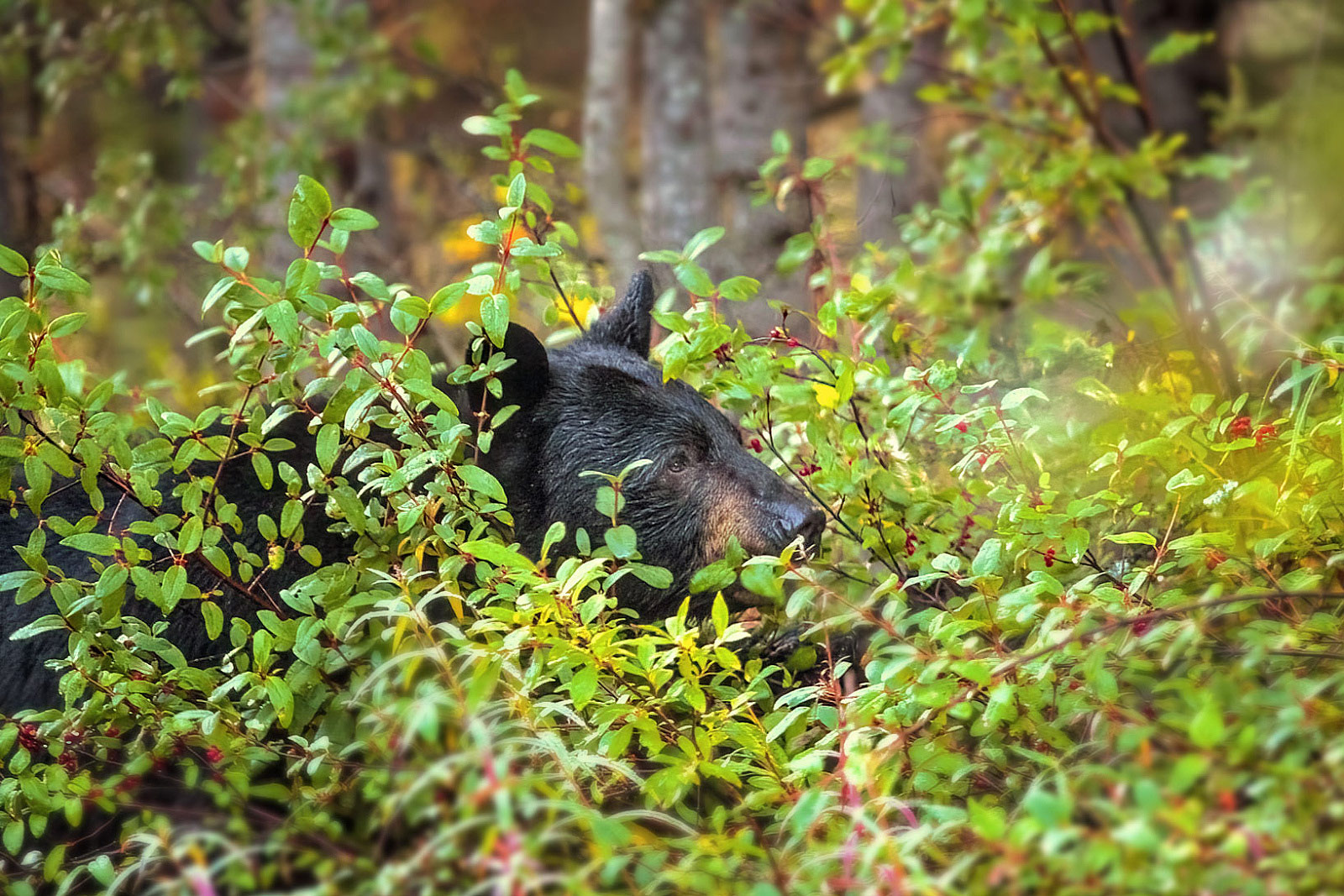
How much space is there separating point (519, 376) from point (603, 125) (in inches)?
199

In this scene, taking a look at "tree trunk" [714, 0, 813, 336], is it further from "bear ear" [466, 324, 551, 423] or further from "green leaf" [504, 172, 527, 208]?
"green leaf" [504, 172, 527, 208]

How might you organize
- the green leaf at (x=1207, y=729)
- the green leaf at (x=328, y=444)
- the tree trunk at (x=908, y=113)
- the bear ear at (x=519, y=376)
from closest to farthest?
the green leaf at (x=1207, y=729) < the green leaf at (x=328, y=444) < the bear ear at (x=519, y=376) < the tree trunk at (x=908, y=113)

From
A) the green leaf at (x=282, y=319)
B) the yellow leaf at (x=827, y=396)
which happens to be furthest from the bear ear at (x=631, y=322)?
the green leaf at (x=282, y=319)

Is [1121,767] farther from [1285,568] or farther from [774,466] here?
[774,466]

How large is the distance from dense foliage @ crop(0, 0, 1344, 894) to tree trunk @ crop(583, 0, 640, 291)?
4371 mm

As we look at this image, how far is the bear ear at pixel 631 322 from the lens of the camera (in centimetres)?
449

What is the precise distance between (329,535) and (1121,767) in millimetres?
2437

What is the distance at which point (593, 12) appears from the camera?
872 cm

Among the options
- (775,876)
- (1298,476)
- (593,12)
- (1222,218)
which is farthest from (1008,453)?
(593,12)

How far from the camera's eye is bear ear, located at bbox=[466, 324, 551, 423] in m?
3.76

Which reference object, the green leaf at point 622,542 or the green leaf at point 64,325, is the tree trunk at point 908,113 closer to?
the green leaf at point 622,542

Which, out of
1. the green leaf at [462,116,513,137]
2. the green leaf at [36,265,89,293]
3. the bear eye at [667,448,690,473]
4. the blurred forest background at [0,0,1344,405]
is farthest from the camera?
the blurred forest background at [0,0,1344,405]

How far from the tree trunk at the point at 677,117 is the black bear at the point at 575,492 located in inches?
163

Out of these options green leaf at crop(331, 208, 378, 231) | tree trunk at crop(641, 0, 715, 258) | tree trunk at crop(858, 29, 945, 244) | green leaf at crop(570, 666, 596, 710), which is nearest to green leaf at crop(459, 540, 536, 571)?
green leaf at crop(570, 666, 596, 710)
